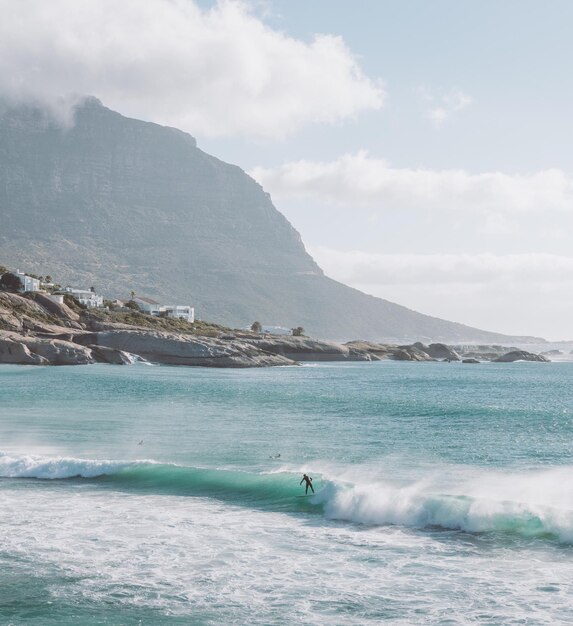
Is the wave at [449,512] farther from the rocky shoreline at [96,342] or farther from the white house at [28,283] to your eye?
the white house at [28,283]

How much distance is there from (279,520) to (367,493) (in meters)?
3.31

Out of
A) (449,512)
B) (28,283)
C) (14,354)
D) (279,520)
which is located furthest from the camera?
(28,283)

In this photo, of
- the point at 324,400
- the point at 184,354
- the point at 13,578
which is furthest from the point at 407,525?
the point at 184,354

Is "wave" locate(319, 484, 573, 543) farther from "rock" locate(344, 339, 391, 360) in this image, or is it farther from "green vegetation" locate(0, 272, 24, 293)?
"rock" locate(344, 339, 391, 360)

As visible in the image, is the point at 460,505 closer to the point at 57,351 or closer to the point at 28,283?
the point at 57,351

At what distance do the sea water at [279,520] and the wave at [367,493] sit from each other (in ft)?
0.26

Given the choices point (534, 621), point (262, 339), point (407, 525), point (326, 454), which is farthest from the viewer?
point (262, 339)

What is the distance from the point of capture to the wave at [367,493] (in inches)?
905

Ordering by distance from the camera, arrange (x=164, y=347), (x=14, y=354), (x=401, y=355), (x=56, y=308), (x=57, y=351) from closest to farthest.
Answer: (x=14, y=354) → (x=57, y=351) → (x=164, y=347) → (x=56, y=308) → (x=401, y=355)

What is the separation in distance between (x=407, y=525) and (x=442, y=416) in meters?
32.1

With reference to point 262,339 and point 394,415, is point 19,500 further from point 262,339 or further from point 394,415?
point 262,339

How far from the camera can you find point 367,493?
25.5 meters

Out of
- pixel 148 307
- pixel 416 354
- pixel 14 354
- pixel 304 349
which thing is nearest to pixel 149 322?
pixel 304 349

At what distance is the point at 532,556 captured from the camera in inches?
787
